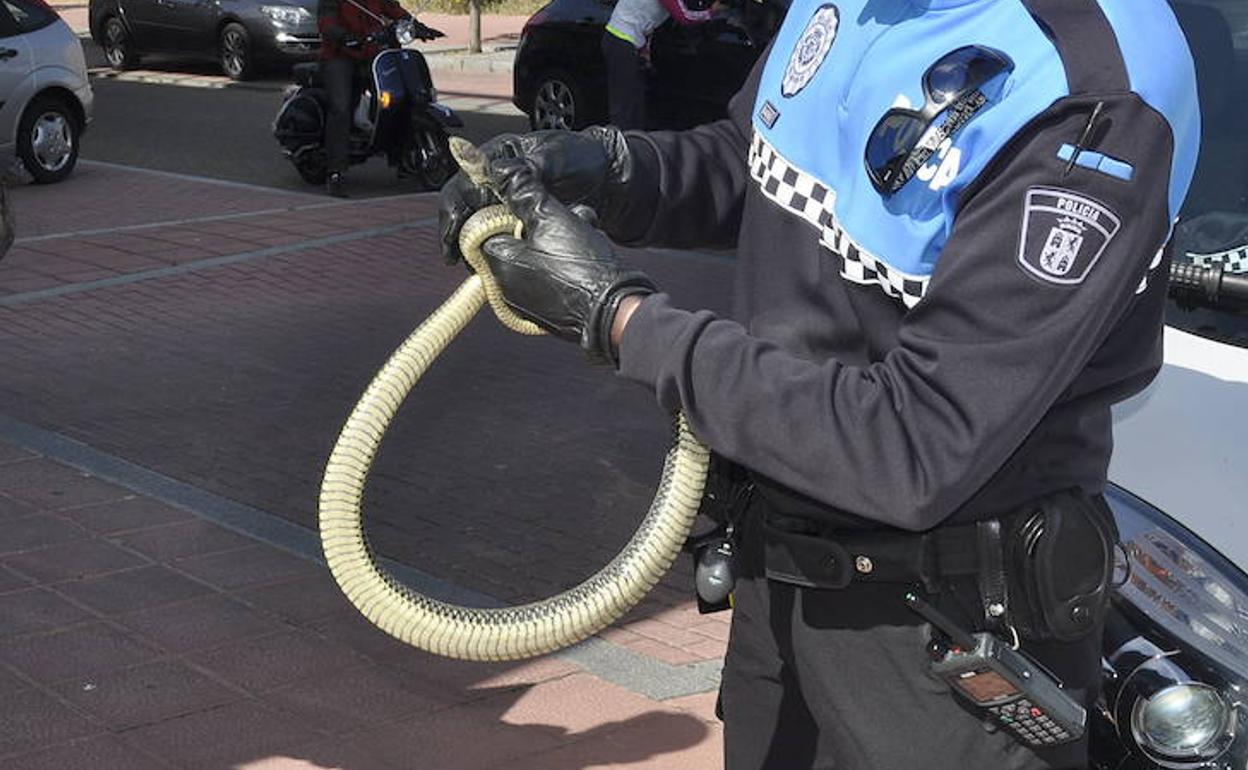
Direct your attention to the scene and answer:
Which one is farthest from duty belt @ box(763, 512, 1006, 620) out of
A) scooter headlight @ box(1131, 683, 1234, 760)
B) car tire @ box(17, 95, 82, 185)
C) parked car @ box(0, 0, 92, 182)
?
car tire @ box(17, 95, 82, 185)

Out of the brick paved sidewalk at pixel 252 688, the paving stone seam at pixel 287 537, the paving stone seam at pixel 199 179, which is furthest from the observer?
the paving stone seam at pixel 199 179

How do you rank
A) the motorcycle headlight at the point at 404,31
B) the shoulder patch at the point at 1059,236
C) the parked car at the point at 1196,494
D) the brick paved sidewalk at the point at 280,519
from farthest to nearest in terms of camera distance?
the motorcycle headlight at the point at 404,31
the brick paved sidewalk at the point at 280,519
the parked car at the point at 1196,494
the shoulder patch at the point at 1059,236

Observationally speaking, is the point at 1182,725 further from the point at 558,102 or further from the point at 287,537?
the point at 558,102

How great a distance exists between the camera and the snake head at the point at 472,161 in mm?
2250

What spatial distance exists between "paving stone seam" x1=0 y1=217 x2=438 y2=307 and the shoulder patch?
24.0 ft

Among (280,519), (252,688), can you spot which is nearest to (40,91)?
(280,519)

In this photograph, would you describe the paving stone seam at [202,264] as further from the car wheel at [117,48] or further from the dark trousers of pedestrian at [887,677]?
the car wheel at [117,48]

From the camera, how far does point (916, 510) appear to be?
2.02m

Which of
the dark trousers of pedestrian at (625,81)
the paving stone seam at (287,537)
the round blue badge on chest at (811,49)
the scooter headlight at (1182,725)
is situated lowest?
the paving stone seam at (287,537)

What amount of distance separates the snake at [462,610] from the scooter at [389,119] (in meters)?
9.42

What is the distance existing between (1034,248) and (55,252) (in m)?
8.50

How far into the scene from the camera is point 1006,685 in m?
2.15

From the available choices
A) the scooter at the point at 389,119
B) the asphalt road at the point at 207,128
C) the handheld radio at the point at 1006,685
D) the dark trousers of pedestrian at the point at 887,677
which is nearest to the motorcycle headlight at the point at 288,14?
the asphalt road at the point at 207,128

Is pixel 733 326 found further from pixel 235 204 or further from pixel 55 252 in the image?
pixel 235 204
